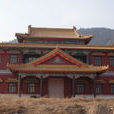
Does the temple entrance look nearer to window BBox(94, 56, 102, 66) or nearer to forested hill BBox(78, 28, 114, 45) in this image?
window BBox(94, 56, 102, 66)

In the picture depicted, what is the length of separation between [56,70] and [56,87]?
3469mm

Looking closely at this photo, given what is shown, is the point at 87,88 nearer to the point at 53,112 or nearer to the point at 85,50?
the point at 85,50

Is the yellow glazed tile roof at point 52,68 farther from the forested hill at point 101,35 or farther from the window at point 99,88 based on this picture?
the forested hill at point 101,35

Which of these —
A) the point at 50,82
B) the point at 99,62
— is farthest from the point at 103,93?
the point at 50,82

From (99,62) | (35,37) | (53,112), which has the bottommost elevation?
(53,112)

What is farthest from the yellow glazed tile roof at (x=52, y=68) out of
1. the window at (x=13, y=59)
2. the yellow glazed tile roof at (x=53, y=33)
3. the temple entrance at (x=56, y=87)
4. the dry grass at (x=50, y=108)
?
the yellow glazed tile roof at (x=53, y=33)

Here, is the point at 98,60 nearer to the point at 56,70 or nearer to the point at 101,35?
the point at 56,70

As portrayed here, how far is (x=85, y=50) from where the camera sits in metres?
27.3

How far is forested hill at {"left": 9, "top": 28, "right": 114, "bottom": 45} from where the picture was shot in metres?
112

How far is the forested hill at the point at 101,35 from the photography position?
368 ft

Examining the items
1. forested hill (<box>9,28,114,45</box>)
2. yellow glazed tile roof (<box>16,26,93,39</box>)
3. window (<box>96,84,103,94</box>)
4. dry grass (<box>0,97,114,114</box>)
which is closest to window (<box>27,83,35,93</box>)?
yellow glazed tile roof (<box>16,26,93,39</box>)

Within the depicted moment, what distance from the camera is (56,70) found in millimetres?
23047

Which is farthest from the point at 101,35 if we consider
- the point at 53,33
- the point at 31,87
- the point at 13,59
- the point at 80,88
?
the point at 31,87

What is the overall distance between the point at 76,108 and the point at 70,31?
19.7 meters
